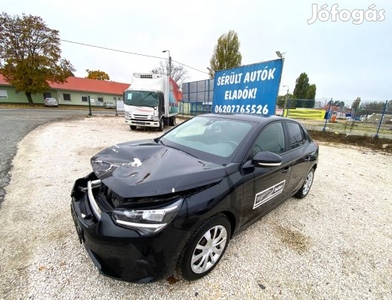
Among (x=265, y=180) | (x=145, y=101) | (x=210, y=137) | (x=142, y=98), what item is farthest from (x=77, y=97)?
(x=265, y=180)

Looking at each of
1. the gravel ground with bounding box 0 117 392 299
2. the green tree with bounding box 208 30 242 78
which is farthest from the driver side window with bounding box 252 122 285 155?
the green tree with bounding box 208 30 242 78

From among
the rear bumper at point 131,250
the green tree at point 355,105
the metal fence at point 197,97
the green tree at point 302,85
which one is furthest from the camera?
the green tree at point 302,85

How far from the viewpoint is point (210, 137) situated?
2477 mm

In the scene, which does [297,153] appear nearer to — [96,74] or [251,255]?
[251,255]

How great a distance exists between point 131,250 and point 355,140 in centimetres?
1231

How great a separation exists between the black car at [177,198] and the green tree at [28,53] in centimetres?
3247

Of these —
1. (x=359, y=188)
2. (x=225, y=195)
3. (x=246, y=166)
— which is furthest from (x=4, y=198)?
(x=359, y=188)

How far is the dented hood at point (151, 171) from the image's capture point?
143cm

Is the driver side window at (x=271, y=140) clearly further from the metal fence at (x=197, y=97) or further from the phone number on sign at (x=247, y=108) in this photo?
the metal fence at (x=197, y=97)

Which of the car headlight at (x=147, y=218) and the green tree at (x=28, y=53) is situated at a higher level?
the green tree at (x=28, y=53)

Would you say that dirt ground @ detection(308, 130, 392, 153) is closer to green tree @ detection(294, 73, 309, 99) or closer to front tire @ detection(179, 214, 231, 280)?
front tire @ detection(179, 214, 231, 280)

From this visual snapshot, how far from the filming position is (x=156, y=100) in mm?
10195

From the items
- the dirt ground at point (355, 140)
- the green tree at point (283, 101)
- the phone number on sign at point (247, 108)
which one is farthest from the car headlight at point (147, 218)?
the dirt ground at point (355, 140)

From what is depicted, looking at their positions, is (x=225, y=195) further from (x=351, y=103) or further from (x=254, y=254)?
(x=351, y=103)
